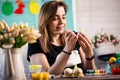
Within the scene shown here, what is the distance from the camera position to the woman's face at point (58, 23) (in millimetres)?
1852

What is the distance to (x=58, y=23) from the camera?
186cm

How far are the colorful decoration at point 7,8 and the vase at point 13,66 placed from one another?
8.37 ft

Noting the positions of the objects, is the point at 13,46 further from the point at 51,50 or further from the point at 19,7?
the point at 19,7

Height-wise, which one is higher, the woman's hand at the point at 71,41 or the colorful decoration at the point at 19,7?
the colorful decoration at the point at 19,7

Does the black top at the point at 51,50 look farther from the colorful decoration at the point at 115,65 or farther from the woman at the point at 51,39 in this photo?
the colorful decoration at the point at 115,65

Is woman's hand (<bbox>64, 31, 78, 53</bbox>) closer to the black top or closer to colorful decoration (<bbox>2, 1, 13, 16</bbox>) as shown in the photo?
the black top

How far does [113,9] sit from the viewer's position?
12.2ft

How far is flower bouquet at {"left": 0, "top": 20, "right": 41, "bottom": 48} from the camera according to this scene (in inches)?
40.7

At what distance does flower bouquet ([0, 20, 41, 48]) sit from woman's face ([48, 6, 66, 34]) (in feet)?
2.53

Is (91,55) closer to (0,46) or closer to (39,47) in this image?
(39,47)

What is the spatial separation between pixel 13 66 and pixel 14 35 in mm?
128

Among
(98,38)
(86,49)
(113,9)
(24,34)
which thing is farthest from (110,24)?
(24,34)

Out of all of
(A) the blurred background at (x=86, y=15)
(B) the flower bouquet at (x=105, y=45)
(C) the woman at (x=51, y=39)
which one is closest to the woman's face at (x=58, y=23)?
(C) the woman at (x=51, y=39)

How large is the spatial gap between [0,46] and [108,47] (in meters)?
2.23
